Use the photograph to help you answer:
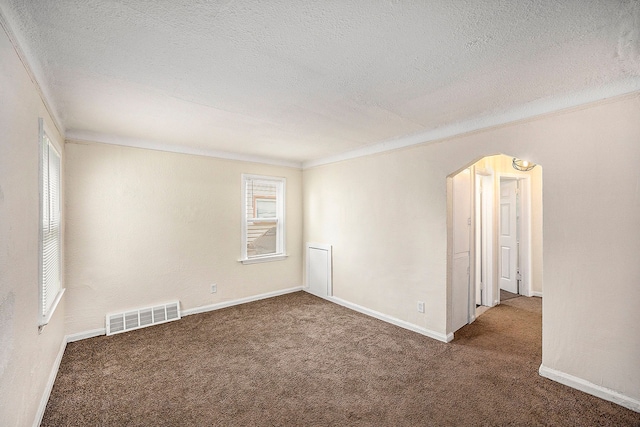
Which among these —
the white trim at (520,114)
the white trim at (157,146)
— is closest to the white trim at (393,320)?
the white trim at (520,114)

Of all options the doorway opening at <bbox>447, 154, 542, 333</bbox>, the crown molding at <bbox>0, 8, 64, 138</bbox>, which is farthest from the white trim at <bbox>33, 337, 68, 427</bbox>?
the doorway opening at <bbox>447, 154, 542, 333</bbox>

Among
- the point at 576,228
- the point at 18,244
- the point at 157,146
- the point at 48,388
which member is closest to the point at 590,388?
the point at 576,228

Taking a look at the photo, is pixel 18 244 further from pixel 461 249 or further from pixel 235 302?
pixel 461 249

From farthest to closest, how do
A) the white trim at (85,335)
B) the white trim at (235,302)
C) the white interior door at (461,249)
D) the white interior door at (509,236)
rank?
the white interior door at (509,236) → the white trim at (235,302) → the white interior door at (461,249) → the white trim at (85,335)

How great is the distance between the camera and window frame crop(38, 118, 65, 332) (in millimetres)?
1980

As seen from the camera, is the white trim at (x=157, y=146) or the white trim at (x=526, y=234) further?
the white trim at (x=526, y=234)

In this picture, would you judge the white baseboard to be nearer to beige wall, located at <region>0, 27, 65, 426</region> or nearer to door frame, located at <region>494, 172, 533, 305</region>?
door frame, located at <region>494, 172, 533, 305</region>

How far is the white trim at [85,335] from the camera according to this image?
10.7 ft

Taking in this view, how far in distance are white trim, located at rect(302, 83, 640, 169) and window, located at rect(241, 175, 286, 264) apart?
6.11 feet

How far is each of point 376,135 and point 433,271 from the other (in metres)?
1.73

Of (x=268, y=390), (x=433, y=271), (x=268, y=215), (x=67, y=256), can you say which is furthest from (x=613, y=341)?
(x=67, y=256)

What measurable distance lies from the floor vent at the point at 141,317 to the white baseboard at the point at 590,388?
4.14 m

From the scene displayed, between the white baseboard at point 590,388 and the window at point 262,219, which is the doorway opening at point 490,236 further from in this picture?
the window at point 262,219

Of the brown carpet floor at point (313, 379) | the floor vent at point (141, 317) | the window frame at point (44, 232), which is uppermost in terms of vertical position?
the window frame at point (44, 232)
